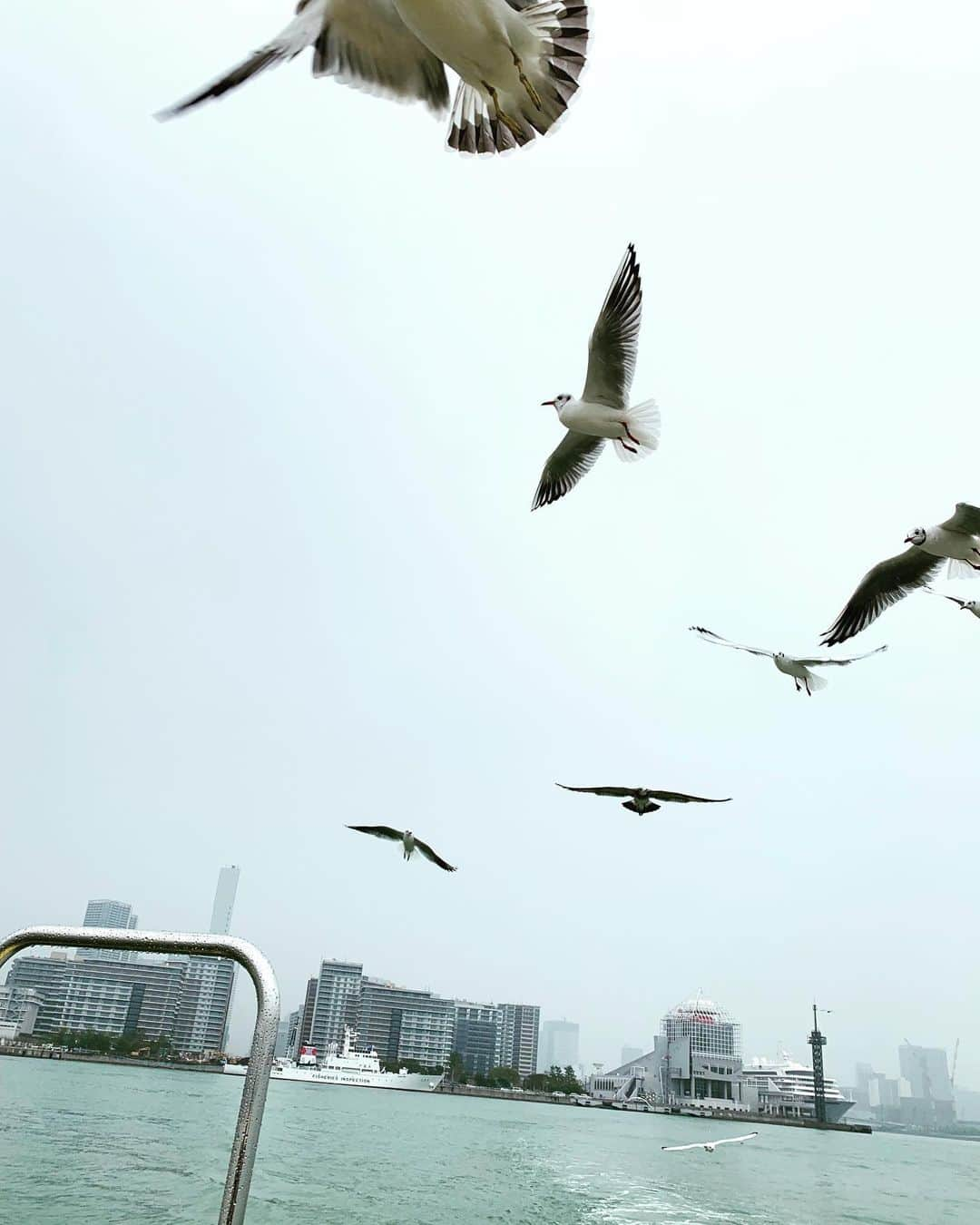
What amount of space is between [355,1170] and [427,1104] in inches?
1311

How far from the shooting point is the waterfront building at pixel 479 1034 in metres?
81.3

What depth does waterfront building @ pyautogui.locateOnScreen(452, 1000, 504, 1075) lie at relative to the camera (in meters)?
81.3

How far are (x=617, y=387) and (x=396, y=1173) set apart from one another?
1645 cm

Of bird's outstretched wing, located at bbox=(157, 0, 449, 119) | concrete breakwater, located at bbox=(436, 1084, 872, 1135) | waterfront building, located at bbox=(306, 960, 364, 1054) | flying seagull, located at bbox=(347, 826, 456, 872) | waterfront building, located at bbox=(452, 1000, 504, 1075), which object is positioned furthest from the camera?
waterfront building, located at bbox=(452, 1000, 504, 1075)

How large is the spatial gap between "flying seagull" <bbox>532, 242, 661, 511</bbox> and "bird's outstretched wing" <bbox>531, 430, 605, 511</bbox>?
657 millimetres

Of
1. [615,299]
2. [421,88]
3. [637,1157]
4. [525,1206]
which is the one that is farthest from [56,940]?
[637,1157]

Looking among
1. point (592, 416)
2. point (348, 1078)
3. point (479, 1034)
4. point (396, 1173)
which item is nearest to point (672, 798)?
point (592, 416)

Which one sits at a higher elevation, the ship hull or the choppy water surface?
the choppy water surface

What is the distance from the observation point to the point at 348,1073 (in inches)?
2237

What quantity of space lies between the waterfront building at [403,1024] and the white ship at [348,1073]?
10561 millimetres

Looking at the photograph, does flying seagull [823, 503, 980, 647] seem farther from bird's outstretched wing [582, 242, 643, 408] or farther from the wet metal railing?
the wet metal railing

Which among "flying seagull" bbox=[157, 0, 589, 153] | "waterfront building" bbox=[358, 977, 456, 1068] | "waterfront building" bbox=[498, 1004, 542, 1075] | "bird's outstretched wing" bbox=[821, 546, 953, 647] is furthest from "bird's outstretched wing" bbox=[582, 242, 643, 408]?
"waterfront building" bbox=[498, 1004, 542, 1075]

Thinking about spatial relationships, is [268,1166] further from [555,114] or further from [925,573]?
[555,114]

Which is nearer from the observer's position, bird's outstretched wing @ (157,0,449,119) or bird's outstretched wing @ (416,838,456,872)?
bird's outstretched wing @ (157,0,449,119)
